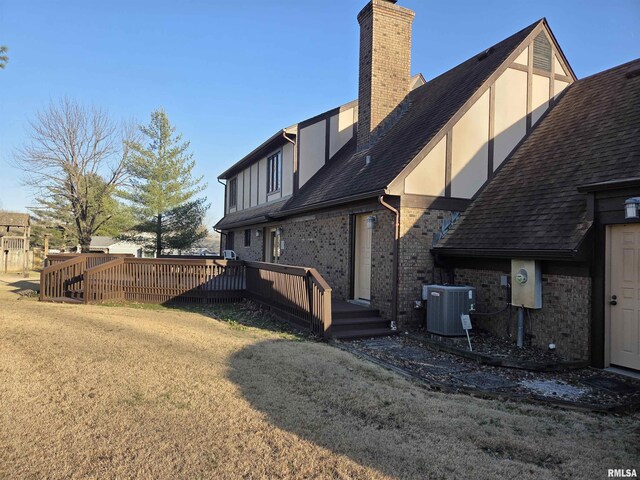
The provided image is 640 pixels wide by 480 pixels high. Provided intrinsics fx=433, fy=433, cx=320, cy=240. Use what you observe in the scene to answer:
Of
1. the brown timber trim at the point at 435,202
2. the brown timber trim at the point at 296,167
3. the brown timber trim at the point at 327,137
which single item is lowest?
the brown timber trim at the point at 435,202

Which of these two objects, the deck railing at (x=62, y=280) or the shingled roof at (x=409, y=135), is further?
the deck railing at (x=62, y=280)

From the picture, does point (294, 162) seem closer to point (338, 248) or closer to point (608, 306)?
point (338, 248)

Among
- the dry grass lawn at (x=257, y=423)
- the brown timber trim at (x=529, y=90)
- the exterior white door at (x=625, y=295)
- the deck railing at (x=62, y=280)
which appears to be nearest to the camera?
the dry grass lawn at (x=257, y=423)

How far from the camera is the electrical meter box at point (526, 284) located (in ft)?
24.6

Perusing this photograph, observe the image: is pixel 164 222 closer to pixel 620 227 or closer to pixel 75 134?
pixel 75 134

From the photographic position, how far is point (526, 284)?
25.0 ft

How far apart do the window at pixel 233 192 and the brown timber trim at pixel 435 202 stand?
14.5 meters

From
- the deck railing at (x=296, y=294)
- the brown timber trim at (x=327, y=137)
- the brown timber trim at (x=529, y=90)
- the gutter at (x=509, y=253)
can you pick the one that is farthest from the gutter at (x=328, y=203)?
the brown timber trim at (x=529, y=90)

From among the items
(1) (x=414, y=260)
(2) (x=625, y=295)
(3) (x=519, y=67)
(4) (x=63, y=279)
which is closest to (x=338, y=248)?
(1) (x=414, y=260)

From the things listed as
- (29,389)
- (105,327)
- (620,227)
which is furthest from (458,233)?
(29,389)

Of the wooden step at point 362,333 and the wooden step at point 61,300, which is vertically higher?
the wooden step at point 61,300

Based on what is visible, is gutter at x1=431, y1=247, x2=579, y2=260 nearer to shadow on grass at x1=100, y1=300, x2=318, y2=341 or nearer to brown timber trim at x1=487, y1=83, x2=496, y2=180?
brown timber trim at x1=487, y1=83, x2=496, y2=180

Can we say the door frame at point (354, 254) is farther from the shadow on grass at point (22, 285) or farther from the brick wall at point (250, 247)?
the shadow on grass at point (22, 285)

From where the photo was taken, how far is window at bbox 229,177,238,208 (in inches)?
887
